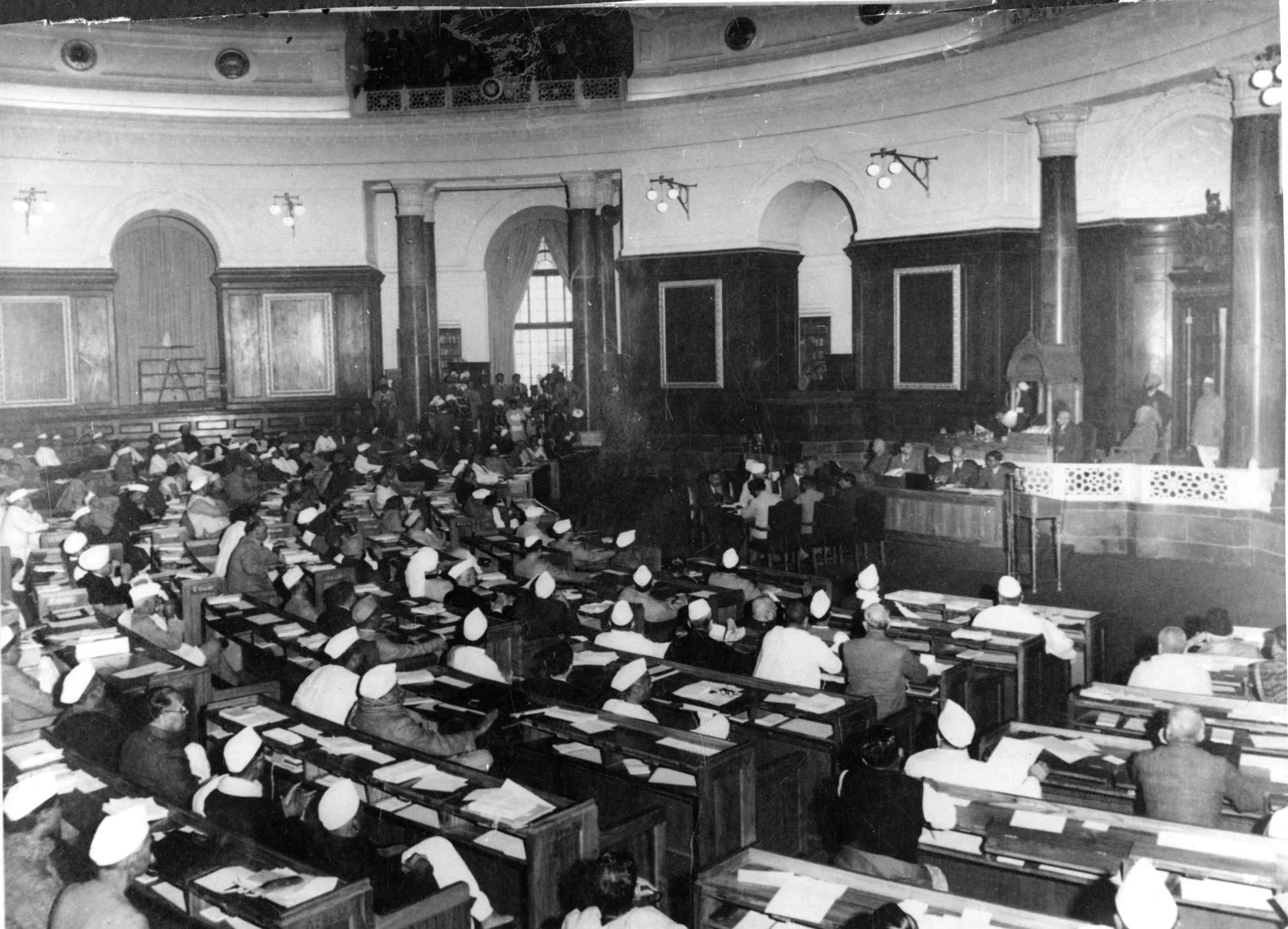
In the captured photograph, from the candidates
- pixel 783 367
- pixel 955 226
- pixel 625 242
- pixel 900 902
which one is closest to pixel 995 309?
pixel 955 226

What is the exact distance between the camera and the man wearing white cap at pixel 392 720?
5.77 meters

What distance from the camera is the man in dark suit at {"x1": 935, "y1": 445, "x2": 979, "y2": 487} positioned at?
1291cm

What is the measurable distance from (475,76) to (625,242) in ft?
12.8

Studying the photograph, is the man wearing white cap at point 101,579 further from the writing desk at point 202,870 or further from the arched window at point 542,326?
the arched window at point 542,326

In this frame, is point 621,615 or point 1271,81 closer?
point 621,615

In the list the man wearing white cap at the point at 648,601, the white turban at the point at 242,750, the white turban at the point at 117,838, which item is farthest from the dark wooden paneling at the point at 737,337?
the white turban at the point at 117,838

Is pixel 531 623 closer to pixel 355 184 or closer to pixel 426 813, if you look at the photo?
pixel 426 813

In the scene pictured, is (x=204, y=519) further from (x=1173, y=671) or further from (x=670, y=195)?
(x=670, y=195)

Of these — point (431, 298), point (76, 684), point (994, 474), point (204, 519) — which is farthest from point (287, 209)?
point (76, 684)

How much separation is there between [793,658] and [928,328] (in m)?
10.7

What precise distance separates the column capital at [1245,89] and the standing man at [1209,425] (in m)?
2.96

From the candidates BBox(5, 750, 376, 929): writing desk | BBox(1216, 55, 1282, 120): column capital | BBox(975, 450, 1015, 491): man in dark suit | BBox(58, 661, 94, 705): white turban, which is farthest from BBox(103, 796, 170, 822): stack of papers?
BBox(1216, 55, 1282, 120): column capital

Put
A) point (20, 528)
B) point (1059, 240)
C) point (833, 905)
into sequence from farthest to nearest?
1. point (1059, 240)
2. point (20, 528)
3. point (833, 905)

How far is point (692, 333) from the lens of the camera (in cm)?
1903
